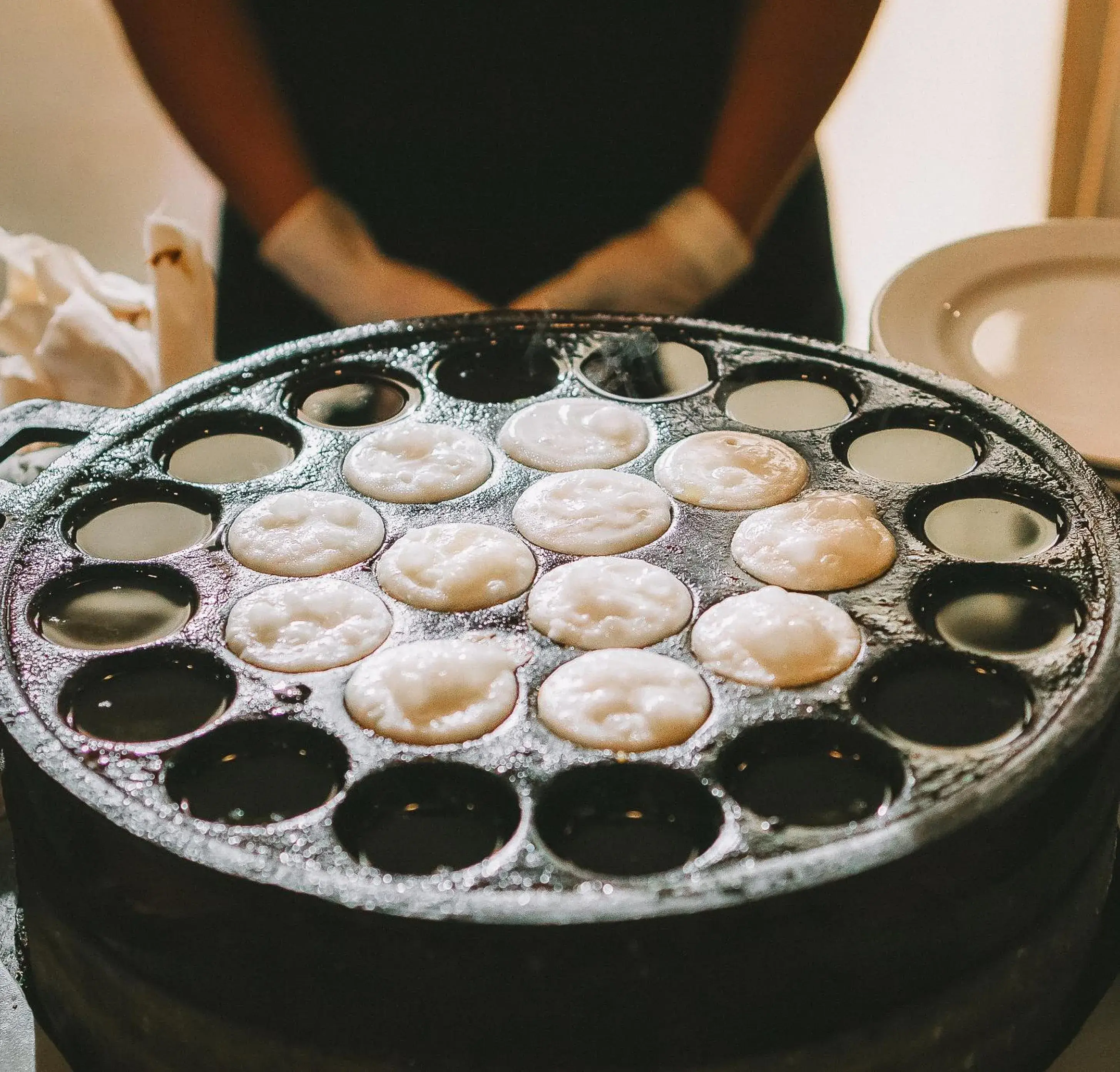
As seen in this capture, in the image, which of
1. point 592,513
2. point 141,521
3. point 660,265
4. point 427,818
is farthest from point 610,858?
point 660,265

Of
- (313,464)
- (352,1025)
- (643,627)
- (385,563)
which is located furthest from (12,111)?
(352,1025)

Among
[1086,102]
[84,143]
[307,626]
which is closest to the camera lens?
[307,626]

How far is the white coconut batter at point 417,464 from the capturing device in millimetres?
1665

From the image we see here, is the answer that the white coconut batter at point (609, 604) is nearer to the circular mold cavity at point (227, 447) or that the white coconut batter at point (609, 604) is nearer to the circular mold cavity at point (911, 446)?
the circular mold cavity at point (911, 446)

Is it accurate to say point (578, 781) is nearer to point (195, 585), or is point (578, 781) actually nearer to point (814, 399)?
point (195, 585)

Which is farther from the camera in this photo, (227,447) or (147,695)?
(227,447)

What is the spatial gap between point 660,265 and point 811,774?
1279 millimetres

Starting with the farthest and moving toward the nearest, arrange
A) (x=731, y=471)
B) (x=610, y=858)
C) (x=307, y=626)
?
(x=731, y=471), (x=307, y=626), (x=610, y=858)

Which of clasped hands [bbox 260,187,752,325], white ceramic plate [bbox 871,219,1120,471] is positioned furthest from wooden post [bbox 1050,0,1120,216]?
clasped hands [bbox 260,187,752,325]

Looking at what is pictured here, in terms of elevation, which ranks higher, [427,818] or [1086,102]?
[1086,102]

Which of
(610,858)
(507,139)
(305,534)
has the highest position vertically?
(507,139)

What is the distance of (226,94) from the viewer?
Result: 2.33 metres

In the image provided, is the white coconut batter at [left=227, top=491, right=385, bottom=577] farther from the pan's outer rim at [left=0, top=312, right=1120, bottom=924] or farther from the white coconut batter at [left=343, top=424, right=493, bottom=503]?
the pan's outer rim at [left=0, top=312, right=1120, bottom=924]

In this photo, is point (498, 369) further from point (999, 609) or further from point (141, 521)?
point (999, 609)
